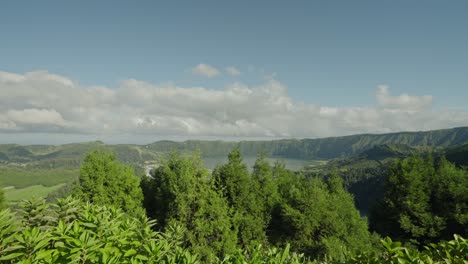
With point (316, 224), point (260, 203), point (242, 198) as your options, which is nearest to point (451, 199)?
point (316, 224)

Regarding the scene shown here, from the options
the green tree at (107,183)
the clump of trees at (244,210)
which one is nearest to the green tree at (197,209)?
the clump of trees at (244,210)

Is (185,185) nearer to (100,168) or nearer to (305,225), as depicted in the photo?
(100,168)

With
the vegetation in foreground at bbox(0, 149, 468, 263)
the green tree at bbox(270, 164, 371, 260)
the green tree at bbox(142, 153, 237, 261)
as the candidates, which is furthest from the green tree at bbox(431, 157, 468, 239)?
the green tree at bbox(142, 153, 237, 261)

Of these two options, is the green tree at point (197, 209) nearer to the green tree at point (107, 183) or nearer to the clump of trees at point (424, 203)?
the green tree at point (107, 183)

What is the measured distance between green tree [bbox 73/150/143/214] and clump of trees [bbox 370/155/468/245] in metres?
29.8

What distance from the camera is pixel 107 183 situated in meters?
26.5

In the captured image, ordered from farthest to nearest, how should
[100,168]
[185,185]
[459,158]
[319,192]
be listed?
[459,158]
[319,192]
[100,168]
[185,185]

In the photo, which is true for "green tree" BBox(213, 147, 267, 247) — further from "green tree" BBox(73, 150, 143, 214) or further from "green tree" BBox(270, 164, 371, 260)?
"green tree" BBox(73, 150, 143, 214)

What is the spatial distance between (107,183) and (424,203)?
35675mm

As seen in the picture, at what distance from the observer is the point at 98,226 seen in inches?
173

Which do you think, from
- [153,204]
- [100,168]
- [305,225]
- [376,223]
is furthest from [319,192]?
[100,168]

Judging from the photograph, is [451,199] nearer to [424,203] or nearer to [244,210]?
[424,203]

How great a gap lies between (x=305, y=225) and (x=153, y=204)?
17.5m

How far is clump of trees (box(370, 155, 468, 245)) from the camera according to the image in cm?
2938
